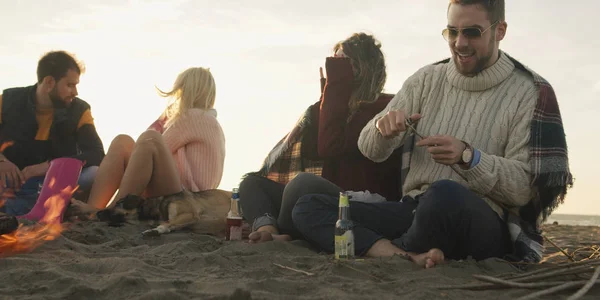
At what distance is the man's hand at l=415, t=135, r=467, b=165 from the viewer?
3346 millimetres

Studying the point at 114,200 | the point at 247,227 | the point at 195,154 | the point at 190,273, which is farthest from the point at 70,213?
the point at 190,273

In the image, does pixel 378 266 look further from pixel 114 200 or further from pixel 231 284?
pixel 114 200

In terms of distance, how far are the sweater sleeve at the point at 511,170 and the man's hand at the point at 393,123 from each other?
0.40 m

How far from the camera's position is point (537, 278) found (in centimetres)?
285

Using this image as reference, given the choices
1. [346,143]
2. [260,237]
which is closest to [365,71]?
[346,143]

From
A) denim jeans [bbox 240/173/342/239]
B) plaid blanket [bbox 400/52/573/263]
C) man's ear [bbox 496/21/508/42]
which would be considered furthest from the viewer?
denim jeans [bbox 240/173/342/239]

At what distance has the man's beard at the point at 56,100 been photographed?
20.7ft

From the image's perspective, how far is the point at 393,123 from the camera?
11.8 feet

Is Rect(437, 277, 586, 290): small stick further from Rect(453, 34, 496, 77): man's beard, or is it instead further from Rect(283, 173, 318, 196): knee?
Rect(283, 173, 318, 196): knee

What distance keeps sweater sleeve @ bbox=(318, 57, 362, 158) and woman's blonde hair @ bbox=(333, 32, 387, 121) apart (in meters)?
0.05

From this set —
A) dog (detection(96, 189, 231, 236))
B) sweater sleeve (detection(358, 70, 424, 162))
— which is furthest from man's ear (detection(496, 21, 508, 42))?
dog (detection(96, 189, 231, 236))

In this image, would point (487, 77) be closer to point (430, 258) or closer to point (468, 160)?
point (468, 160)

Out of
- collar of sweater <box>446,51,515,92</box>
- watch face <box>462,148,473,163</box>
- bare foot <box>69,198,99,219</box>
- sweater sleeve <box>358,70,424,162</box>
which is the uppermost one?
collar of sweater <box>446,51,515,92</box>

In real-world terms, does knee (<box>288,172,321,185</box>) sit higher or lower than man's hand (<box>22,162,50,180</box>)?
lower
